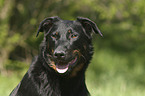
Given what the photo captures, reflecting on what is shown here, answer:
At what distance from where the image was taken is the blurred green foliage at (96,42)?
9.38 m

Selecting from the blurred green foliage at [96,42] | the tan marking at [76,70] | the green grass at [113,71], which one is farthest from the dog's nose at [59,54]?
the green grass at [113,71]

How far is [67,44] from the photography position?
4000mm

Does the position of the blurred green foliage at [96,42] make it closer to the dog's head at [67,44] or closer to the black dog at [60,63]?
the dog's head at [67,44]

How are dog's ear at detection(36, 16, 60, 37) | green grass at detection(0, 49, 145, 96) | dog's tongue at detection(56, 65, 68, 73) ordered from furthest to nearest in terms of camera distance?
green grass at detection(0, 49, 145, 96), dog's ear at detection(36, 16, 60, 37), dog's tongue at detection(56, 65, 68, 73)

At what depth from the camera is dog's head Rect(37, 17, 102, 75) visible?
12.9ft

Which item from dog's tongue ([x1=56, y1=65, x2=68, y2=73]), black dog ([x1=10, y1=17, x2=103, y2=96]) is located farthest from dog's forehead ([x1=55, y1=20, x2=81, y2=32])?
dog's tongue ([x1=56, y1=65, x2=68, y2=73])

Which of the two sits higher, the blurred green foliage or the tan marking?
the tan marking

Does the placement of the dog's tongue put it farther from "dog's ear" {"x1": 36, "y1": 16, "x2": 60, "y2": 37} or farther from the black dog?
"dog's ear" {"x1": 36, "y1": 16, "x2": 60, "y2": 37}

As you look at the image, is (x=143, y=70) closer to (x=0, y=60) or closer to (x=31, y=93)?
(x=0, y=60)

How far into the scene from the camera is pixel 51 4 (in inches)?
413

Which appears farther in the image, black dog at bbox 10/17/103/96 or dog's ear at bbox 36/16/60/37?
dog's ear at bbox 36/16/60/37

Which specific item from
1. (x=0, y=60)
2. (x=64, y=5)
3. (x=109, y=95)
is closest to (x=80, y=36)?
(x=109, y=95)

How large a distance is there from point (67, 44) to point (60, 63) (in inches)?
12.2

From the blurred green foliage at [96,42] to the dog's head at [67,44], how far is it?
4.37 metres
